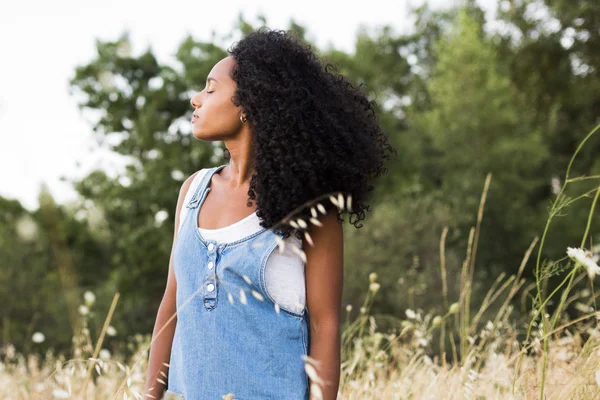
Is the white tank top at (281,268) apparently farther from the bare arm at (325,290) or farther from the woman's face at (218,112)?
the woman's face at (218,112)

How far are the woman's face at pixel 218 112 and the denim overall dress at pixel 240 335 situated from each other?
0.31 m

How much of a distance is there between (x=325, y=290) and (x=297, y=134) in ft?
1.34

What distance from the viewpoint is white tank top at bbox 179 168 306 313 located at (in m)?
1.71

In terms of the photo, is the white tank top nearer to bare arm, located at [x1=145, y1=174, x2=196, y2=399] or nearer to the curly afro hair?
the curly afro hair

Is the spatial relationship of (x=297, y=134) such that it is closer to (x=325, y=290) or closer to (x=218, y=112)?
(x=218, y=112)

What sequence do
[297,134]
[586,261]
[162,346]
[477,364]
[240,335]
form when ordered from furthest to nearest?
[477,364], [162,346], [297,134], [240,335], [586,261]

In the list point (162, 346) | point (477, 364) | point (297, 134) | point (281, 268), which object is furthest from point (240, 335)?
point (477, 364)

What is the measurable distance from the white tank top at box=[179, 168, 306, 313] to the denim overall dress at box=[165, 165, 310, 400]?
0.06ft

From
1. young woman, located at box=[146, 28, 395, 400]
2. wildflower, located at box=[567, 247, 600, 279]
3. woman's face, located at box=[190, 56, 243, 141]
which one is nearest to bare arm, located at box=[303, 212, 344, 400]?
young woman, located at box=[146, 28, 395, 400]

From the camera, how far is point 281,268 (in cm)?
173

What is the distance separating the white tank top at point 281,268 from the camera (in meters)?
1.71

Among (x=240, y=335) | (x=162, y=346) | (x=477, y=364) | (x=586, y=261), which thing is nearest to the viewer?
(x=586, y=261)

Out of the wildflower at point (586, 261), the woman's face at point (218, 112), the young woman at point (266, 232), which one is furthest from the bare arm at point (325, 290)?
the wildflower at point (586, 261)

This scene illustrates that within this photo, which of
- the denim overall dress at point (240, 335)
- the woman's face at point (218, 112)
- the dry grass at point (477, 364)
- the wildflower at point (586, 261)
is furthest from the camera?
the woman's face at point (218, 112)
